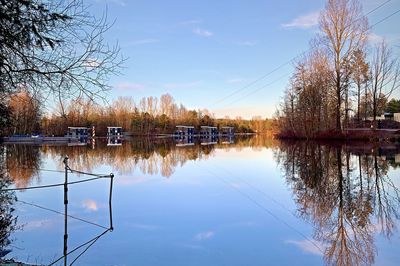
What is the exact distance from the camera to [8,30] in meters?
3.99

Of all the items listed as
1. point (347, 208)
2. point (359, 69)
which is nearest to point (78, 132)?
point (359, 69)

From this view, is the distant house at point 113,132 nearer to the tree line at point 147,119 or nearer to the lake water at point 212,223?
the tree line at point 147,119

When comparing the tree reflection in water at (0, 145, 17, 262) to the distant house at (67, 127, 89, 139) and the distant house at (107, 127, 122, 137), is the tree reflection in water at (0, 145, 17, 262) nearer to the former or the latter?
the distant house at (67, 127, 89, 139)

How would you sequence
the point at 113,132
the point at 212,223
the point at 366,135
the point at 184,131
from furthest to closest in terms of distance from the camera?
the point at 184,131, the point at 113,132, the point at 366,135, the point at 212,223

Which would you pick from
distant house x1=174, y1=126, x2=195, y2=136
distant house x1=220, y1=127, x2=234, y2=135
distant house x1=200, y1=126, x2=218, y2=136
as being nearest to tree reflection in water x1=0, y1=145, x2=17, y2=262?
distant house x1=174, y1=126, x2=195, y2=136

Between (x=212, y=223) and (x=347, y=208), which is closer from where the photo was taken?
(x=212, y=223)

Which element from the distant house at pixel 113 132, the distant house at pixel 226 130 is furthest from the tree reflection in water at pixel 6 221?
the distant house at pixel 226 130

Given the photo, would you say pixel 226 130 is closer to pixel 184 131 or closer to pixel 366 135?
pixel 184 131

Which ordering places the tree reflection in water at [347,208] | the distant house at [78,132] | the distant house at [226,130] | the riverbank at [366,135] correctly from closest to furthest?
the tree reflection in water at [347,208] < the riverbank at [366,135] < the distant house at [78,132] < the distant house at [226,130]

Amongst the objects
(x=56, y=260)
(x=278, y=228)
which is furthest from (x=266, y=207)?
(x=56, y=260)

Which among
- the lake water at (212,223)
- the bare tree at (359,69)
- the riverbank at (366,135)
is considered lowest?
the lake water at (212,223)

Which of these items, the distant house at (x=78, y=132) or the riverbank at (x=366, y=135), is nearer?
the riverbank at (x=366, y=135)

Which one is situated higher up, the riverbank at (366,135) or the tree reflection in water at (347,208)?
the riverbank at (366,135)

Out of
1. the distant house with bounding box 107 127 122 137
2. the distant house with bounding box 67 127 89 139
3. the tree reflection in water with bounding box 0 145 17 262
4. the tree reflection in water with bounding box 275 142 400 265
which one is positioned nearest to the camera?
the tree reflection in water with bounding box 275 142 400 265
